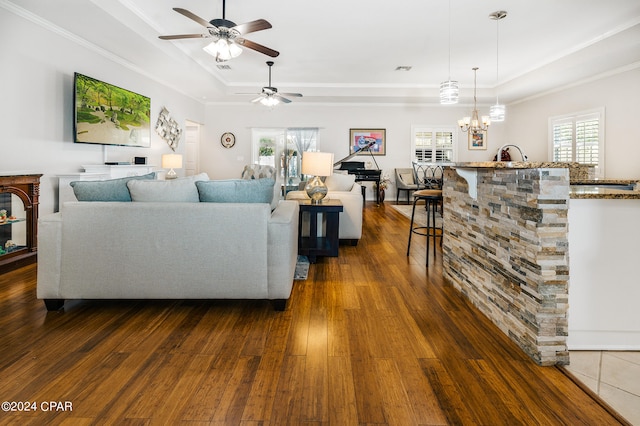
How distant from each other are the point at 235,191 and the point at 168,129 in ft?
18.0

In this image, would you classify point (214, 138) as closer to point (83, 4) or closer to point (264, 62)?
point (264, 62)

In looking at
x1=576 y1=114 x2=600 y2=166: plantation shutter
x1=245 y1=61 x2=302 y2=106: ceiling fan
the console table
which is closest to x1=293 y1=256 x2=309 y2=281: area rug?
the console table

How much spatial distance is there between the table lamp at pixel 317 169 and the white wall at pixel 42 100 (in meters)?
2.88

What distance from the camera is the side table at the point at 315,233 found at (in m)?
3.59

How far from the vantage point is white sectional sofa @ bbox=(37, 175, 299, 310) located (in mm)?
2311

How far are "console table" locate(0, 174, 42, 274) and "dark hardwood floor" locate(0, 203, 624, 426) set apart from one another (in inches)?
34.8

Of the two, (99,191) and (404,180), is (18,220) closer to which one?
(99,191)

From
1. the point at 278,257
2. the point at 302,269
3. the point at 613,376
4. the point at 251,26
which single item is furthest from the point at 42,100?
the point at 613,376

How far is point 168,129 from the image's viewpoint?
7.16m

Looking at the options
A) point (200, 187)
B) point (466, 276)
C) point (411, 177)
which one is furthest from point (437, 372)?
point (411, 177)

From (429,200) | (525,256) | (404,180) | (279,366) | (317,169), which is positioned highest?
(404,180)

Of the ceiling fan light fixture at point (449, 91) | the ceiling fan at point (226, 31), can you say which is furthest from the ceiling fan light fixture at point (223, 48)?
the ceiling fan light fixture at point (449, 91)

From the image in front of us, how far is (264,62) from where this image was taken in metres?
6.46

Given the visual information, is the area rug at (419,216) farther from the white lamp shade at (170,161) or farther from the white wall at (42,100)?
the white wall at (42,100)
